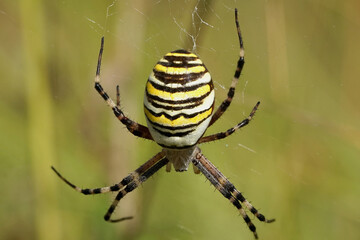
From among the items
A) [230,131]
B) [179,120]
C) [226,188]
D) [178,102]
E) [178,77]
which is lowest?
[226,188]

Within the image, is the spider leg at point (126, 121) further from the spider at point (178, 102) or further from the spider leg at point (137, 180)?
the spider leg at point (137, 180)

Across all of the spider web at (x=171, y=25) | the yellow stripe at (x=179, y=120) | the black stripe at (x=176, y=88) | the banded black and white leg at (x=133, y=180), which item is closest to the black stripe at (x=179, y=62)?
the black stripe at (x=176, y=88)

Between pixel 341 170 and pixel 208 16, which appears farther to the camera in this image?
pixel 341 170

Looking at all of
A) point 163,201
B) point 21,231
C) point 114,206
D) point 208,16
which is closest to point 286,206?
point 163,201

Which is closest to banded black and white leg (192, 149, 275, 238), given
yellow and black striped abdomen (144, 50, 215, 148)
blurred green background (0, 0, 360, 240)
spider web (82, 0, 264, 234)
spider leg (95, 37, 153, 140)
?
blurred green background (0, 0, 360, 240)

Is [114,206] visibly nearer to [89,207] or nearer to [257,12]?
[89,207]

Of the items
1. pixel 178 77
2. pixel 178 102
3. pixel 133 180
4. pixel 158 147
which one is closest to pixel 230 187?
pixel 158 147

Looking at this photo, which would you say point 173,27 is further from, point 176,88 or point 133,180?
point 176,88
